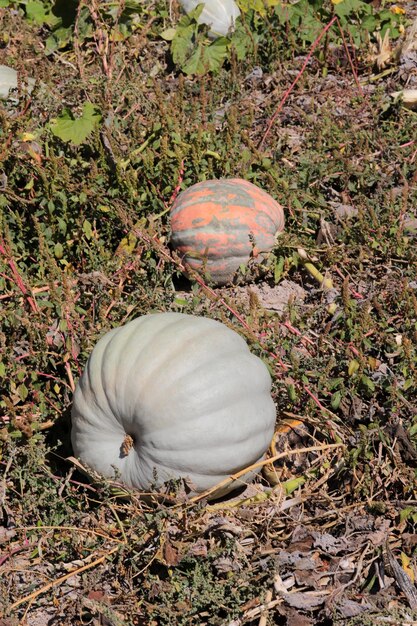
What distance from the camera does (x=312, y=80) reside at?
5875mm

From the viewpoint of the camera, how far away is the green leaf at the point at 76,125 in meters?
4.56

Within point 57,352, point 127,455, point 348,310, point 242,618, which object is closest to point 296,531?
point 242,618

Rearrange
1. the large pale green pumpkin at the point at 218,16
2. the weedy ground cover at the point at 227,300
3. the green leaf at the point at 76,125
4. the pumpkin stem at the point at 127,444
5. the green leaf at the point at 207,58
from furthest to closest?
the large pale green pumpkin at the point at 218,16, the green leaf at the point at 207,58, the green leaf at the point at 76,125, the pumpkin stem at the point at 127,444, the weedy ground cover at the point at 227,300

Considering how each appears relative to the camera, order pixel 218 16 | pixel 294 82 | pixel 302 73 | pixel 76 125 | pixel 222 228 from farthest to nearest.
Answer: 1. pixel 218 16
2. pixel 302 73
3. pixel 294 82
4. pixel 76 125
5. pixel 222 228

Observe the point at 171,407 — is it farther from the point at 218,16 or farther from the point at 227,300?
the point at 218,16

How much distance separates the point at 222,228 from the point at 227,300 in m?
0.47

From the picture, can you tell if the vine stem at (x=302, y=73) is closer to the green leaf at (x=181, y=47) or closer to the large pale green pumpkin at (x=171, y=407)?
the green leaf at (x=181, y=47)

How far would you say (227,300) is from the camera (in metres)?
3.97

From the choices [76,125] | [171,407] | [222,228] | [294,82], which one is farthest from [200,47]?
[171,407]

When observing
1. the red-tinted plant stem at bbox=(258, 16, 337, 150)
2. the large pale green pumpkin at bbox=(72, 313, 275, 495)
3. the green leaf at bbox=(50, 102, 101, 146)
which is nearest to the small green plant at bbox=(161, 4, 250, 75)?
the red-tinted plant stem at bbox=(258, 16, 337, 150)

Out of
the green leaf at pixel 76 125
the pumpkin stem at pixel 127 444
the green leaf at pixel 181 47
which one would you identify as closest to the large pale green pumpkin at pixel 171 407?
the pumpkin stem at pixel 127 444

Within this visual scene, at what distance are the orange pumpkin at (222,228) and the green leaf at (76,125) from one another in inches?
27.8

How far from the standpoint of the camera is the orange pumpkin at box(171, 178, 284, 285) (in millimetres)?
4238

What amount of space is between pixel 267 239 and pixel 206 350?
1235 millimetres
